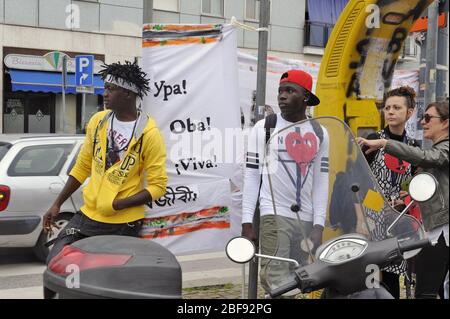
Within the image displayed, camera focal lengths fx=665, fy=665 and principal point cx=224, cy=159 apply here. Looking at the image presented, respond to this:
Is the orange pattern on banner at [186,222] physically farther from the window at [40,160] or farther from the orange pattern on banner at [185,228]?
the window at [40,160]

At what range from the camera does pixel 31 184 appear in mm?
7492

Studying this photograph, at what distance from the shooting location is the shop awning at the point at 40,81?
19375 millimetres

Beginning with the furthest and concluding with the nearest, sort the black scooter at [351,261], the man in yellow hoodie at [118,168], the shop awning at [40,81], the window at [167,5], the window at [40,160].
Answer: the shop awning at [40,81], the window at [167,5], the window at [40,160], the man in yellow hoodie at [118,168], the black scooter at [351,261]

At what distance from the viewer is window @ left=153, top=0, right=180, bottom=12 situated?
17.7 metres

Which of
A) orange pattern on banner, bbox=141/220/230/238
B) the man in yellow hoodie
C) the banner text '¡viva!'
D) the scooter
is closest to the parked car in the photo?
orange pattern on banner, bbox=141/220/230/238

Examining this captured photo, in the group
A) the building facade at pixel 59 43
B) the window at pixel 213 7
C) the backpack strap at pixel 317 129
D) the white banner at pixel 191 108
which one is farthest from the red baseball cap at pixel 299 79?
the building facade at pixel 59 43

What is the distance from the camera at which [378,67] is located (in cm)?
551

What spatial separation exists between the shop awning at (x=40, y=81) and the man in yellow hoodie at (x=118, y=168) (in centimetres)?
1554

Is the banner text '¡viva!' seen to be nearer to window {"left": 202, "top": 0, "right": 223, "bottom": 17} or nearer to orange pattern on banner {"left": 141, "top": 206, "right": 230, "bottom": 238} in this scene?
orange pattern on banner {"left": 141, "top": 206, "right": 230, "bottom": 238}

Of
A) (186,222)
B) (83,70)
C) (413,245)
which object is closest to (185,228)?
(186,222)

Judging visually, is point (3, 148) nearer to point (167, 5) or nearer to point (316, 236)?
point (316, 236)

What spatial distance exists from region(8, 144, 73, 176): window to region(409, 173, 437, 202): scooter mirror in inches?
230
